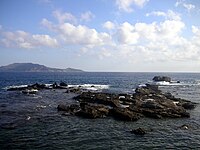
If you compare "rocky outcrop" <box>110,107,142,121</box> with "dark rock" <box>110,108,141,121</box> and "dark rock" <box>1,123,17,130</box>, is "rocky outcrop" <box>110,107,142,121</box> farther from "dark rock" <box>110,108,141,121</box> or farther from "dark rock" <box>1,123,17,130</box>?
"dark rock" <box>1,123,17,130</box>

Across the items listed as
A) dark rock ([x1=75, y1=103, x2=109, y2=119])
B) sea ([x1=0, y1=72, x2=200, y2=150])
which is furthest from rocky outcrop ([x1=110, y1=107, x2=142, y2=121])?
dark rock ([x1=75, y1=103, x2=109, y2=119])

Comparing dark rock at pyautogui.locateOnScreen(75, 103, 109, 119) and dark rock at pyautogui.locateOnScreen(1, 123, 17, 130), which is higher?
dark rock at pyautogui.locateOnScreen(75, 103, 109, 119)

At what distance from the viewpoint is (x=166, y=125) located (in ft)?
158

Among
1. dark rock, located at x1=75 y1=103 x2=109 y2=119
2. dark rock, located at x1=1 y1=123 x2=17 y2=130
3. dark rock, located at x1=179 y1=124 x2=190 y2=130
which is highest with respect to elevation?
dark rock, located at x1=75 y1=103 x2=109 y2=119

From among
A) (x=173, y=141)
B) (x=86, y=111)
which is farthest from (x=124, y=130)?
(x=86, y=111)

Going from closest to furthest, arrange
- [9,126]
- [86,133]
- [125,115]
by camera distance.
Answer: [86,133]
[9,126]
[125,115]

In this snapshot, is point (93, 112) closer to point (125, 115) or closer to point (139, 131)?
point (125, 115)

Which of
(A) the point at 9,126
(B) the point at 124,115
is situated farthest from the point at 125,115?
(A) the point at 9,126

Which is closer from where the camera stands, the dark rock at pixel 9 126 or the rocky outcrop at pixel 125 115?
the dark rock at pixel 9 126

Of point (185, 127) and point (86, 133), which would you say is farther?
point (185, 127)

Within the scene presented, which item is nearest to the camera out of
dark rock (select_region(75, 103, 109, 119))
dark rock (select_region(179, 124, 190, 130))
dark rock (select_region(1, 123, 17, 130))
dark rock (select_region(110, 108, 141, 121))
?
dark rock (select_region(1, 123, 17, 130))

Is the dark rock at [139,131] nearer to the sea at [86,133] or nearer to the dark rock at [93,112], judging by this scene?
the sea at [86,133]

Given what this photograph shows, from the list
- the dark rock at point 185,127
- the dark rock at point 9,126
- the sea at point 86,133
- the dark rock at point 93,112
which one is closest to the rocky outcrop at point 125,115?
the sea at point 86,133

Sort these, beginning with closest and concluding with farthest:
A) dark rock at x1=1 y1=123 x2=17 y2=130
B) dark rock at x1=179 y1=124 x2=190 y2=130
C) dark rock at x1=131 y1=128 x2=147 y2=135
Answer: dark rock at x1=131 y1=128 x2=147 y2=135 → dark rock at x1=1 y1=123 x2=17 y2=130 → dark rock at x1=179 y1=124 x2=190 y2=130
